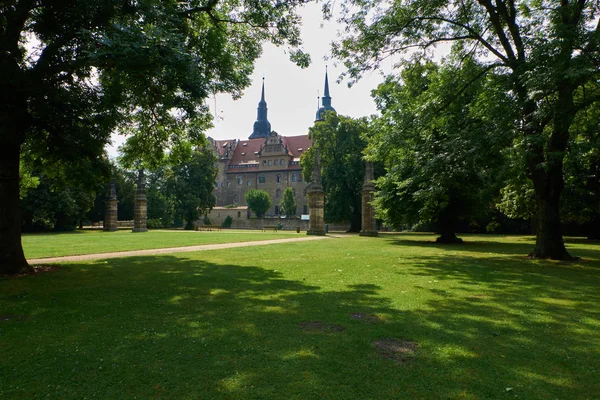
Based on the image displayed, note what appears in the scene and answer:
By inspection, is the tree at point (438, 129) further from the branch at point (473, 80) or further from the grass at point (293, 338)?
the grass at point (293, 338)

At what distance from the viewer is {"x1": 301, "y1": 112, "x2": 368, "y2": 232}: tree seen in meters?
40.7

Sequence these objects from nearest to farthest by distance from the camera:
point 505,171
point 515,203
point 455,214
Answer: point 505,171
point 455,214
point 515,203

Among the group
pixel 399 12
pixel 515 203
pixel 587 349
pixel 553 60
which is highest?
pixel 399 12

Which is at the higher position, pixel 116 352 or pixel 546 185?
pixel 546 185

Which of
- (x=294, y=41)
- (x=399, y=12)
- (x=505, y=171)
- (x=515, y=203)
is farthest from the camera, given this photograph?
(x=515, y=203)

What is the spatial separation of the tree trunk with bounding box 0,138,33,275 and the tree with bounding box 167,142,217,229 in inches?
1728

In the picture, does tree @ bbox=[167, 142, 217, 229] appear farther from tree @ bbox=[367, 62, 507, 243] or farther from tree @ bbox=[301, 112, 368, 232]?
tree @ bbox=[367, 62, 507, 243]

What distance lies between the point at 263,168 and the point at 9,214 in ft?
237

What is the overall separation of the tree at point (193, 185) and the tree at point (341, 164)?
1773 centimetres

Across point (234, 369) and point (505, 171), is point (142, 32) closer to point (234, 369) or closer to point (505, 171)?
point (234, 369)

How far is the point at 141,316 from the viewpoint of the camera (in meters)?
5.35

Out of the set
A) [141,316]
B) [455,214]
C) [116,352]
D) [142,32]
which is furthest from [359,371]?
[455,214]

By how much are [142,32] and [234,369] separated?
6427 mm

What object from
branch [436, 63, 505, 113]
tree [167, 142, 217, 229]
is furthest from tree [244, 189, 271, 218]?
branch [436, 63, 505, 113]
